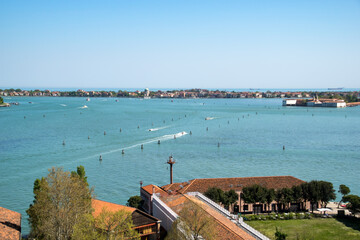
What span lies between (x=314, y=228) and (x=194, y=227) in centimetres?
1065

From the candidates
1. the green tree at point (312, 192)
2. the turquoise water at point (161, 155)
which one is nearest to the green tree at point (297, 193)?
the green tree at point (312, 192)

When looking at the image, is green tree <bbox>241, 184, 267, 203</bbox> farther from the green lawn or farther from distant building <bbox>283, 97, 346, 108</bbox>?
distant building <bbox>283, 97, 346, 108</bbox>

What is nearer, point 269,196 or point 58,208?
point 58,208

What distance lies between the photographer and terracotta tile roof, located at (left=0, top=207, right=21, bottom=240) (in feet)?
56.2

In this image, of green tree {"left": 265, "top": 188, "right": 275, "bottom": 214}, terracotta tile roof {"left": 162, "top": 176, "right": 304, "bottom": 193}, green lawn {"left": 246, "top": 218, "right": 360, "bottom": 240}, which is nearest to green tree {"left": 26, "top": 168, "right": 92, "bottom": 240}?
terracotta tile roof {"left": 162, "top": 176, "right": 304, "bottom": 193}

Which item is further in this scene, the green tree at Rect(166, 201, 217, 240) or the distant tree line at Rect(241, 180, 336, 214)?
the distant tree line at Rect(241, 180, 336, 214)

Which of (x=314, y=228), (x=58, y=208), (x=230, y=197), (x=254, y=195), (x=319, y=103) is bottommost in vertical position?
A: (x=314, y=228)

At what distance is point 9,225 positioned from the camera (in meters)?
18.2

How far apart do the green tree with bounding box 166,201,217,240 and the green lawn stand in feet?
24.1

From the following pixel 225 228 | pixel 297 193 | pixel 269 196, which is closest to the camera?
pixel 225 228

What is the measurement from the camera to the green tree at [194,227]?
521 inches

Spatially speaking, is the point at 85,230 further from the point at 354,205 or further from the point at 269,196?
the point at 354,205

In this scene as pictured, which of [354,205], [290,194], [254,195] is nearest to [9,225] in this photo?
[254,195]

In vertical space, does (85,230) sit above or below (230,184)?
above
